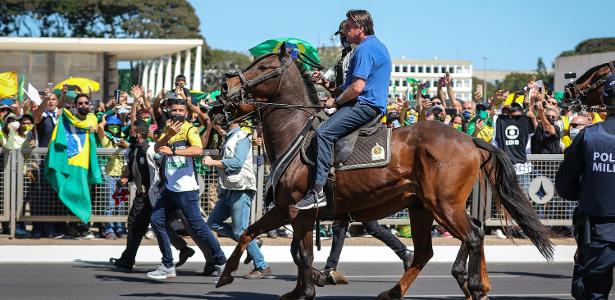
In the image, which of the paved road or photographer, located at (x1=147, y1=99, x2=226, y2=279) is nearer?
the paved road

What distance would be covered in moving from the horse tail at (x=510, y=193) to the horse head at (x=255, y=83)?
6.71 ft

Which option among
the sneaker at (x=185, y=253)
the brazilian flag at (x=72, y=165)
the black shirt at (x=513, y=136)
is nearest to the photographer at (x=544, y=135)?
the black shirt at (x=513, y=136)

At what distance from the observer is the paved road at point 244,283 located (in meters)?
11.3

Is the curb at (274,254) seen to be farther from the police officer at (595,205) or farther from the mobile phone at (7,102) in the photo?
the police officer at (595,205)

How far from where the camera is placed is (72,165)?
16.3 m

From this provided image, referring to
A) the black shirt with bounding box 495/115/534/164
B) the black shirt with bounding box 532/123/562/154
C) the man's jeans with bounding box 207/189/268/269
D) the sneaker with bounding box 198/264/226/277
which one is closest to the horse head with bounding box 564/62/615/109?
the man's jeans with bounding box 207/189/268/269

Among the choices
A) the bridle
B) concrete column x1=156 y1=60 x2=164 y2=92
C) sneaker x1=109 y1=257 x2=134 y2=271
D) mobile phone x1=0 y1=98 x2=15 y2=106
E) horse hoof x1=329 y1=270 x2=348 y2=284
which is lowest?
sneaker x1=109 y1=257 x2=134 y2=271

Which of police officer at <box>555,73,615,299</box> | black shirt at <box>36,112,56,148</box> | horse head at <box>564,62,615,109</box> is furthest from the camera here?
black shirt at <box>36,112,56,148</box>

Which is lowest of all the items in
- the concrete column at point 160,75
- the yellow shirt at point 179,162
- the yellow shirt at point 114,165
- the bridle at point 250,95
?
the yellow shirt at point 114,165

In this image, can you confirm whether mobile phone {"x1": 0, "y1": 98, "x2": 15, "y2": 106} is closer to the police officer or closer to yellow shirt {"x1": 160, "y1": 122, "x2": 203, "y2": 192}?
yellow shirt {"x1": 160, "y1": 122, "x2": 203, "y2": 192}

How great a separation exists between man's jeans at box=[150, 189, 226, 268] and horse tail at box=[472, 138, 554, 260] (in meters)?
3.82

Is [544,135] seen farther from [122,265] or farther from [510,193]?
[122,265]

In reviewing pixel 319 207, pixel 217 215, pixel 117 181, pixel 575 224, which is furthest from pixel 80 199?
pixel 575 224

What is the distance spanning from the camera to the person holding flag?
16.3 meters
